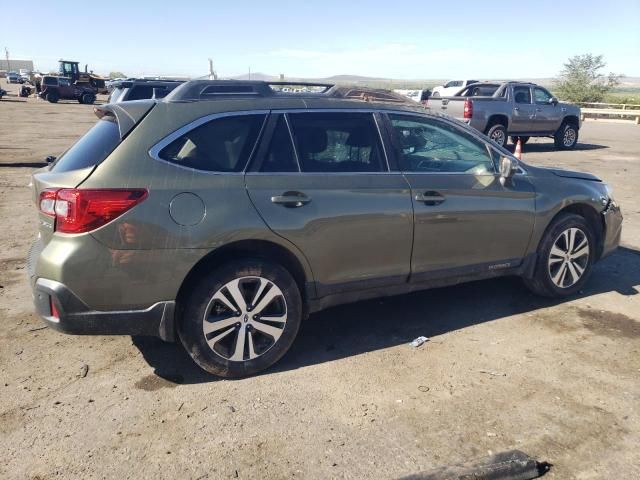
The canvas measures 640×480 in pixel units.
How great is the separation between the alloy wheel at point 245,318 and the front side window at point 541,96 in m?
15.1

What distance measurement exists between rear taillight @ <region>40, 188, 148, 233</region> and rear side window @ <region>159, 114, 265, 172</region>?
0.35m

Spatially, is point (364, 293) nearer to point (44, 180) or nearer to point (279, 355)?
point (279, 355)

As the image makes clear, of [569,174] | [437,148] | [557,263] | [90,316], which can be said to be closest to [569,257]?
[557,263]

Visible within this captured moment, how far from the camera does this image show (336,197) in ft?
11.7

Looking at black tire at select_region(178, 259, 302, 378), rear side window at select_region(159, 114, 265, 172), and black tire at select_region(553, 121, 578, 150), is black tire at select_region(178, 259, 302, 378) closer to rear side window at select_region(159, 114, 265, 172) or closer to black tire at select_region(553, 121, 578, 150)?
rear side window at select_region(159, 114, 265, 172)

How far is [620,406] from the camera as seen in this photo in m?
3.23

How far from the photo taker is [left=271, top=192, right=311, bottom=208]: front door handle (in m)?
3.39

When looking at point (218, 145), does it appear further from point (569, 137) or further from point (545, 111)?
point (569, 137)

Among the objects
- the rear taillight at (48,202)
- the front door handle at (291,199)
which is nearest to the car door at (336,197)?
the front door handle at (291,199)

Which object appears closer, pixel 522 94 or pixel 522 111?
pixel 522 111

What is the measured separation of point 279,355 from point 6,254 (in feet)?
12.9

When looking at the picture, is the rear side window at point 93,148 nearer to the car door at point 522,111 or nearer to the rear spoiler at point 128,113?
the rear spoiler at point 128,113

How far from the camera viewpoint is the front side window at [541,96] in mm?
16312

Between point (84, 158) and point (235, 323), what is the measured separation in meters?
1.33
